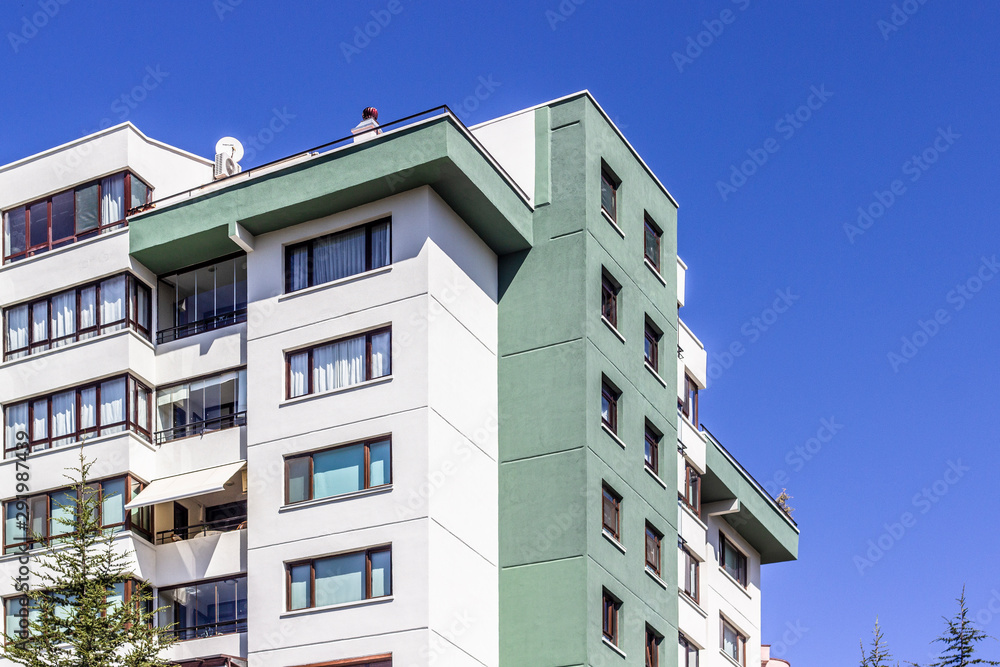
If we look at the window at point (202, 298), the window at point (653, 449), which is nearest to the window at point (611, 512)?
the window at point (653, 449)

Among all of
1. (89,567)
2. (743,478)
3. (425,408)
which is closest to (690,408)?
(743,478)

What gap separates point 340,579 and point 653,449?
11.5 meters

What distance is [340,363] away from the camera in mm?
41344

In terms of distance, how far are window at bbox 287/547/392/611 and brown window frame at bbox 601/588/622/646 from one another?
6099 mm

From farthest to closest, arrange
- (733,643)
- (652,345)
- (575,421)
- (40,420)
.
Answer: (733,643)
(652,345)
(40,420)
(575,421)

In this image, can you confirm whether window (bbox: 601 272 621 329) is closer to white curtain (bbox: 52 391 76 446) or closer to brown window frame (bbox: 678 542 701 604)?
brown window frame (bbox: 678 542 701 604)

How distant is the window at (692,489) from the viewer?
52156 millimetres

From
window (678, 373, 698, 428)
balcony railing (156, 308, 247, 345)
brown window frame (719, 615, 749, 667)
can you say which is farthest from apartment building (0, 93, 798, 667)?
brown window frame (719, 615, 749, 667)

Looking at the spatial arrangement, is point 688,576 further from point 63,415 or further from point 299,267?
point 63,415

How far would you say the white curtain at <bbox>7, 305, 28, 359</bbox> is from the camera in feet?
151

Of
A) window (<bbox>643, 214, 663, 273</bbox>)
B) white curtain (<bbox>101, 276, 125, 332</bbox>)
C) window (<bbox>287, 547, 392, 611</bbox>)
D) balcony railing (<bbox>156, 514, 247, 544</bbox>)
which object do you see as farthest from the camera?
window (<bbox>643, 214, 663, 273</bbox>)

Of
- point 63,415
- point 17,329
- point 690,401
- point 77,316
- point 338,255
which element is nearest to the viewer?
point 338,255

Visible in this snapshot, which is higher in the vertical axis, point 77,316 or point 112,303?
point 112,303

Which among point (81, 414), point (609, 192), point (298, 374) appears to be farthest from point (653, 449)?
point (81, 414)
